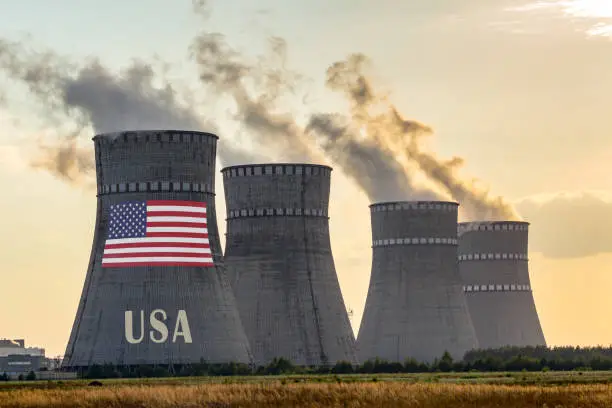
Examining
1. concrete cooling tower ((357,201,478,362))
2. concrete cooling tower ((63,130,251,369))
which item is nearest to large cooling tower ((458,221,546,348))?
concrete cooling tower ((357,201,478,362))

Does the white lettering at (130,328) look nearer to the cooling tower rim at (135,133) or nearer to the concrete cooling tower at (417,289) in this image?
the cooling tower rim at (135,133)

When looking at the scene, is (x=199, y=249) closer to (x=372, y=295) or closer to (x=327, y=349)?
→ (x=327, y=349)

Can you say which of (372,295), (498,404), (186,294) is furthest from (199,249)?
(498,404)

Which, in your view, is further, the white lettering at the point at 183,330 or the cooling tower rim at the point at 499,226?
the cooling tower rim at the point at 499,226

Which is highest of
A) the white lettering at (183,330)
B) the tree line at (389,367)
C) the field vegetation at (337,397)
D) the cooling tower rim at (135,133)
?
the cooling tower rim at (135,133)

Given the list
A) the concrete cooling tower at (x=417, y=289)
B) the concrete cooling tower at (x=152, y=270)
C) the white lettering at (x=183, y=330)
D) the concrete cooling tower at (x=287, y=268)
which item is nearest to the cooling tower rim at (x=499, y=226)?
the concrete cooling tower at (x=417, y=289)

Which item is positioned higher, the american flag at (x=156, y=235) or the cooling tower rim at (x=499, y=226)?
the cooling tower rim at (x=499, y=226)

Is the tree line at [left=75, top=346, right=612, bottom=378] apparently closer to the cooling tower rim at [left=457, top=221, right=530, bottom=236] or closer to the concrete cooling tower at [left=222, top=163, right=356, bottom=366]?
the concrete cooling tower at [left=222, top=163, right=356, bottom=366]
